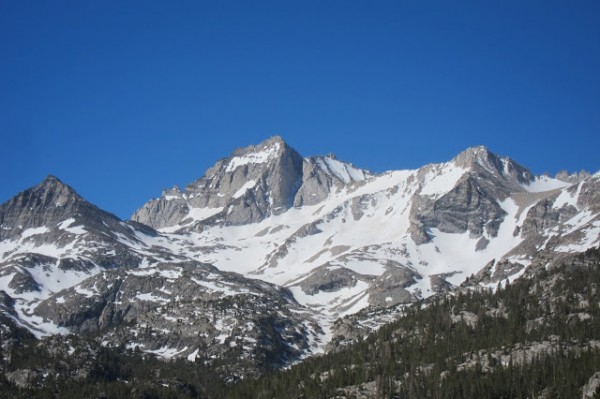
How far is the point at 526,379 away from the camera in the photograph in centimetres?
19012

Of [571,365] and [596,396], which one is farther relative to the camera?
[571,365]

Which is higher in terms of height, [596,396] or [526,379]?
[526,379]

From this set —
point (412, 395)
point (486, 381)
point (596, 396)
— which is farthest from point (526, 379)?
point (596, 396)

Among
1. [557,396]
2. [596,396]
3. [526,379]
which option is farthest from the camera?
[526,379]

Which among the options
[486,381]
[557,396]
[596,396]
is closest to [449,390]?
[486,381]

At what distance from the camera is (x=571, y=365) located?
191 m

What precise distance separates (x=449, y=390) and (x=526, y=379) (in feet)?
56.6

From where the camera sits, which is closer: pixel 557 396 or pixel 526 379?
pixel 557 396

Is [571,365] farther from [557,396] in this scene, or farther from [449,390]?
[449,390]

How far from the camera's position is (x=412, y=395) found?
643 ft

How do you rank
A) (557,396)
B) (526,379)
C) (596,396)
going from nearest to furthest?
(596,396)
(557,396)
(526,379)

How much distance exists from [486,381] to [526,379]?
347 inches

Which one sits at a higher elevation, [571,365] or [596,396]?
[571,365]

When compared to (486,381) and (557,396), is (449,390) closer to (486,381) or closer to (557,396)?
(486,381)
